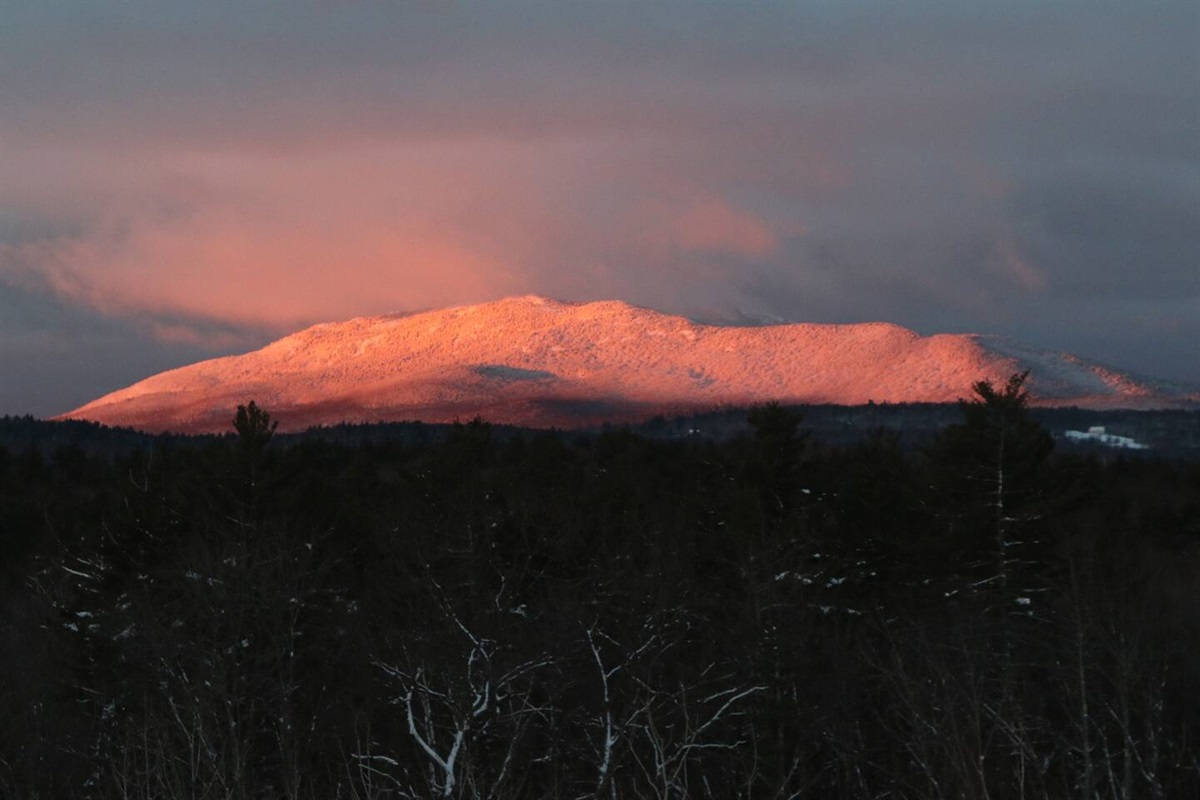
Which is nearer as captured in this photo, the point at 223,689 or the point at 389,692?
the point at 223,689

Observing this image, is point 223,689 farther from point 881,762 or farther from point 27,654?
point 27,654

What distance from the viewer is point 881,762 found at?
121ft

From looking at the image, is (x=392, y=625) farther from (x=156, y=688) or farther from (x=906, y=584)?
(x=906, y=584)

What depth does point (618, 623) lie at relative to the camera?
34.6 meters

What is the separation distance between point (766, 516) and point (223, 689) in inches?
716

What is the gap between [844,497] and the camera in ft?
145

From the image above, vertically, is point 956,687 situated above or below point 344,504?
below

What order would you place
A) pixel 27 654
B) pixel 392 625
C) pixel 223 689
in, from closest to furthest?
pixel 223 689, pixel 392 625, pixel 27 654

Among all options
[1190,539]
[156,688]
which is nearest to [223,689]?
[156,688]

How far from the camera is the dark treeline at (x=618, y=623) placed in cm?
3062

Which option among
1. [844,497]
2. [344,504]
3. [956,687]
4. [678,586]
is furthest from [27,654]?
[956,687]

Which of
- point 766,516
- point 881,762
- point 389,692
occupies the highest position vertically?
point 766,516

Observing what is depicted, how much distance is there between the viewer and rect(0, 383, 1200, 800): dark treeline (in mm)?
30625

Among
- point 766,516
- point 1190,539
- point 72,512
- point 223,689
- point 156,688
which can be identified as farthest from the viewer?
point 1190,539
